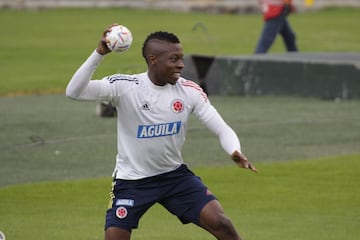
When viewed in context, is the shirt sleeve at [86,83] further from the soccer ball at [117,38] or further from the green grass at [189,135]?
the green grass at [189,135]

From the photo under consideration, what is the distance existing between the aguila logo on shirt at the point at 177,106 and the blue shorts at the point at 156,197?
48 centimetres

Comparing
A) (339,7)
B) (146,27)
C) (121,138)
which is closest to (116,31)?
(121,138)

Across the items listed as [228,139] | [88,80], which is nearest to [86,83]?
[88,80]

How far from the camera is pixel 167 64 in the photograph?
9.05 metres

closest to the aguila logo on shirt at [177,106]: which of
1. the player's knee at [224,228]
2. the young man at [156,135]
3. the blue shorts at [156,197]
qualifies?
the young man at [156,135]

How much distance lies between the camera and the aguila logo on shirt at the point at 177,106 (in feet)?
29.8

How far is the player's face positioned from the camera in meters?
9.05

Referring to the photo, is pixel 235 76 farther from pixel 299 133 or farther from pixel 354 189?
pixel 354 189

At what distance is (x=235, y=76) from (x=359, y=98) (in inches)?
93.4

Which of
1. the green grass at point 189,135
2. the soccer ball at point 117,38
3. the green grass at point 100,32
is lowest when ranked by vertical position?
the green grass at point 100,32

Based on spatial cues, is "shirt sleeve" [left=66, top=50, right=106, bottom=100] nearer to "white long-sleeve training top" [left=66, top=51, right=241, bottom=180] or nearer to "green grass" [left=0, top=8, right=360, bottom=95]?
"white long-sleeve training top" [left=66, top=51, right=241, bottom=180]

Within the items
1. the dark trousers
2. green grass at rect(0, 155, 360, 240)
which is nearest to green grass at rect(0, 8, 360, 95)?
the dark trousers

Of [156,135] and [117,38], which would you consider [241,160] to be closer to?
[156,135]

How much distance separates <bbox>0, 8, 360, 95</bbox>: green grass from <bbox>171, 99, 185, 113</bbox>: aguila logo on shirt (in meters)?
14.6
